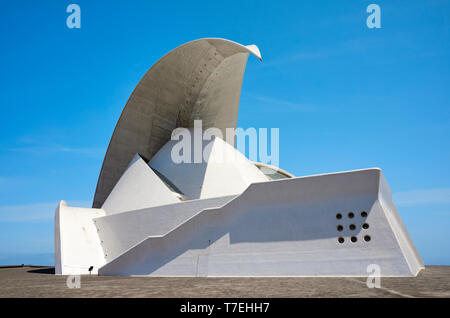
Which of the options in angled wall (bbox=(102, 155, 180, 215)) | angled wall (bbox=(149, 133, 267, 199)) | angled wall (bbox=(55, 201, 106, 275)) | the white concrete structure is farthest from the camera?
angled wall (bbox=(149, 133, 267, 199))

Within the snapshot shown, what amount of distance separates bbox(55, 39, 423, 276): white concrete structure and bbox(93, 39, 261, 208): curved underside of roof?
5cm

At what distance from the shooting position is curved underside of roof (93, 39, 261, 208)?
17.0m

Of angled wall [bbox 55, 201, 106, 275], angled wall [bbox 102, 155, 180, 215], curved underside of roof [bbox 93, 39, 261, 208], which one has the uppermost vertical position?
curved underside of roof [bbox 93, 39, 261, 208]

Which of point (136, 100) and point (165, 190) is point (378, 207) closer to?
point (165, 190)

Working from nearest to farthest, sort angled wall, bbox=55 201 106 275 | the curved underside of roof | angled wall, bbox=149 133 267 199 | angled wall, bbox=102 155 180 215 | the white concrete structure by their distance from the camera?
the white concrete structure < angled wall, bbox=55 201 106 275 < angled wall, bbox=102 155 180 215 < angled wall, bbox=149 133 267 199 < the curved underside of roof

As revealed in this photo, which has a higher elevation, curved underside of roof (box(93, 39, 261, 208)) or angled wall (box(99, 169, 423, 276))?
curved underside of roof (box(93, 39, 261, 208))

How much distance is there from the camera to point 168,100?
59.5ft

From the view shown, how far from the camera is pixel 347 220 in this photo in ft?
27.9

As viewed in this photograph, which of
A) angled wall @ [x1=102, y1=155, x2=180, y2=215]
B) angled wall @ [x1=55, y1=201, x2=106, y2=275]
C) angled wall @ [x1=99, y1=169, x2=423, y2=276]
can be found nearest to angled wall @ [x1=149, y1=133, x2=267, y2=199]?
angled wall @ [x1=102, y1=155, x2=180, y2=215]

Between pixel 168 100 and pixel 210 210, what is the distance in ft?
30.5

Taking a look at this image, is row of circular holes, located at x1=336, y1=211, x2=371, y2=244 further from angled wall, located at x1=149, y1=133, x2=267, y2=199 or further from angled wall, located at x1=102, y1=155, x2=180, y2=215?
angled wall, located at x1=102, y1=155, x2=180, y2=215
